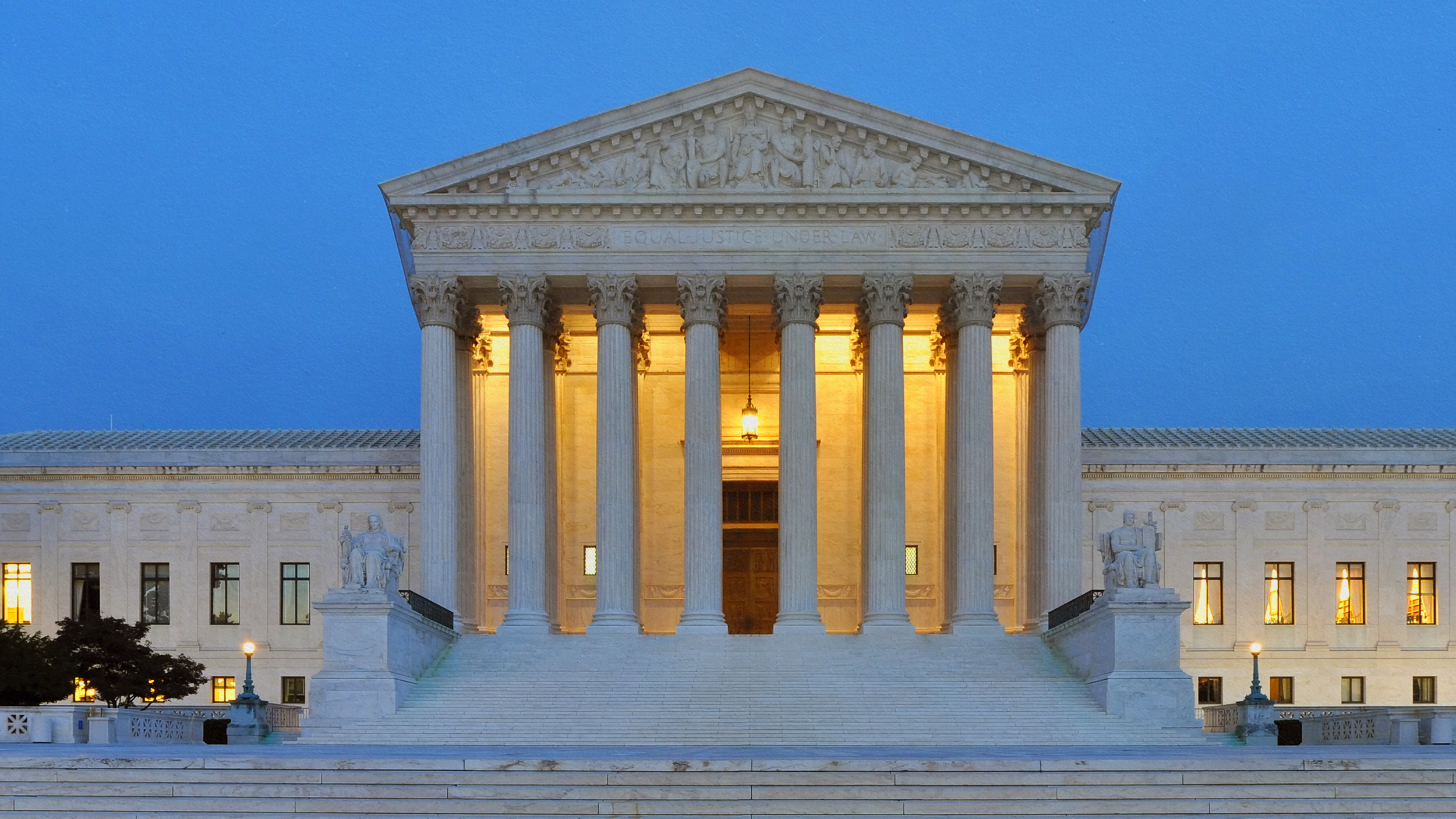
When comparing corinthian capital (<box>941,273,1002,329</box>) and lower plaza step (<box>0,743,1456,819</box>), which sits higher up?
corinthian capital (<box>941,273,1002,329</box>)

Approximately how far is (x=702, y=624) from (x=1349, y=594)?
24065 mm

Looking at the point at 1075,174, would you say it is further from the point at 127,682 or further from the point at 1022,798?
the point at 127,682

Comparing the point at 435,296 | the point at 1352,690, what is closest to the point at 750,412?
the point at 435,296

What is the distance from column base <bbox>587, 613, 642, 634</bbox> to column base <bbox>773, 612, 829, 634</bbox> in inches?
165

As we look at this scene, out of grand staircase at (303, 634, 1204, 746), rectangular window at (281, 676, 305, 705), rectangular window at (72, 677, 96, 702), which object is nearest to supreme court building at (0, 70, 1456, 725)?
rectangular window at (281, 676, 305, 705)

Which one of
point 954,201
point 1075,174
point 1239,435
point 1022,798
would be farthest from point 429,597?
point 1239,435

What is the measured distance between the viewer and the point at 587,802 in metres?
25.1

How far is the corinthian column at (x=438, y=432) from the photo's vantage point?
48219 mm

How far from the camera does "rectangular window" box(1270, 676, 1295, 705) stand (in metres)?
54.9

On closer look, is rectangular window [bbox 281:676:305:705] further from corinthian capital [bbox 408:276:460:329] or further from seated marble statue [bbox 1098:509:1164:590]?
seated marble statue [bbox 1098:509:1164:590]

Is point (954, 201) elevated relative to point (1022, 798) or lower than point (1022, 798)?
elevated

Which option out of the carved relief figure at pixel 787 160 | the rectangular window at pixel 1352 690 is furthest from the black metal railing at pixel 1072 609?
the carved relief figure at pixel 787 160

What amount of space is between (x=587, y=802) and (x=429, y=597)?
A: 77.1ft

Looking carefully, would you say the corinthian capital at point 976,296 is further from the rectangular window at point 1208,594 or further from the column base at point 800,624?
the rectangular window at point 1208,594
